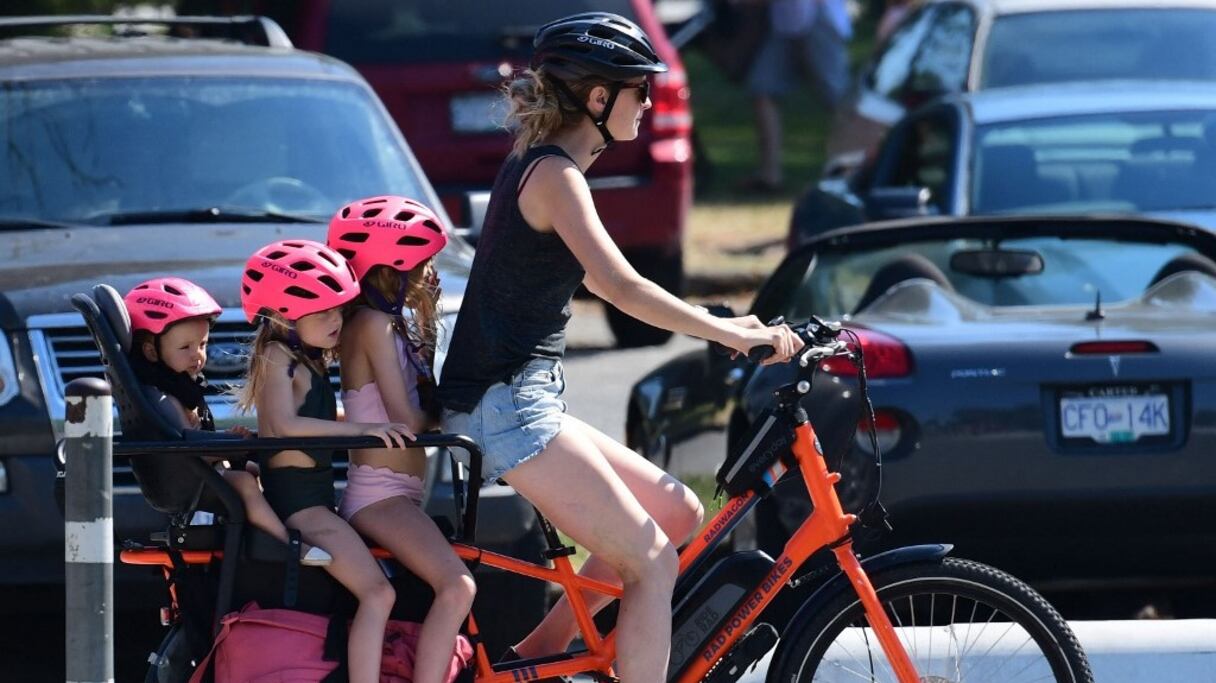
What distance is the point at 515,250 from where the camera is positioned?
442 cm

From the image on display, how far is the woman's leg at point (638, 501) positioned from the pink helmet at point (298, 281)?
62 cm

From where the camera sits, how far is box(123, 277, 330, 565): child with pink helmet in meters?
4.50

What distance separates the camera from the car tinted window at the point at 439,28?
37.8 feet

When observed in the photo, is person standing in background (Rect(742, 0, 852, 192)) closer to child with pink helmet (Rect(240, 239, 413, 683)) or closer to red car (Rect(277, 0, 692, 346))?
red car (Rect(277, 0, 692, 346))

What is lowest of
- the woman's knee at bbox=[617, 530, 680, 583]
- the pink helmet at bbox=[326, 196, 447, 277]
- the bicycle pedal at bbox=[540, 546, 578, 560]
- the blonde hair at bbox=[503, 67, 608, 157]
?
the bicycle pedal at bbox=[540, 546, 578, 560]

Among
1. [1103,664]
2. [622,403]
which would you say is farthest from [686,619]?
[622,403]

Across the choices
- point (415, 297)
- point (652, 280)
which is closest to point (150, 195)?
point (415, 297)

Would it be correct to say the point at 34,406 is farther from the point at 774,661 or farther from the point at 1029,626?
the point at 1029,626

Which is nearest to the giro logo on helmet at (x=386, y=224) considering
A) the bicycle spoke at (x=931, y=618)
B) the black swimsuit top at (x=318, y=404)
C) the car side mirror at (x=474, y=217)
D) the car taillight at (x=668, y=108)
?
the black swimsuit top at (x=318, y=404)

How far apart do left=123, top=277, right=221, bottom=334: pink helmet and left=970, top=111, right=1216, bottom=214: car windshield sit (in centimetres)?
458

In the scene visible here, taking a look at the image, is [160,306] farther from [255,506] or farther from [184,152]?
[184,152]

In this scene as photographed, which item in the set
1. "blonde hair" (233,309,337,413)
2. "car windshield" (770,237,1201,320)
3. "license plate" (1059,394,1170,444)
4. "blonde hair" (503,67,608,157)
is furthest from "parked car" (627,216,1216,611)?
"blonde hair" (233,309,337,413)

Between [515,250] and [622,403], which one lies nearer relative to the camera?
[515,250]

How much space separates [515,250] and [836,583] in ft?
3.41
